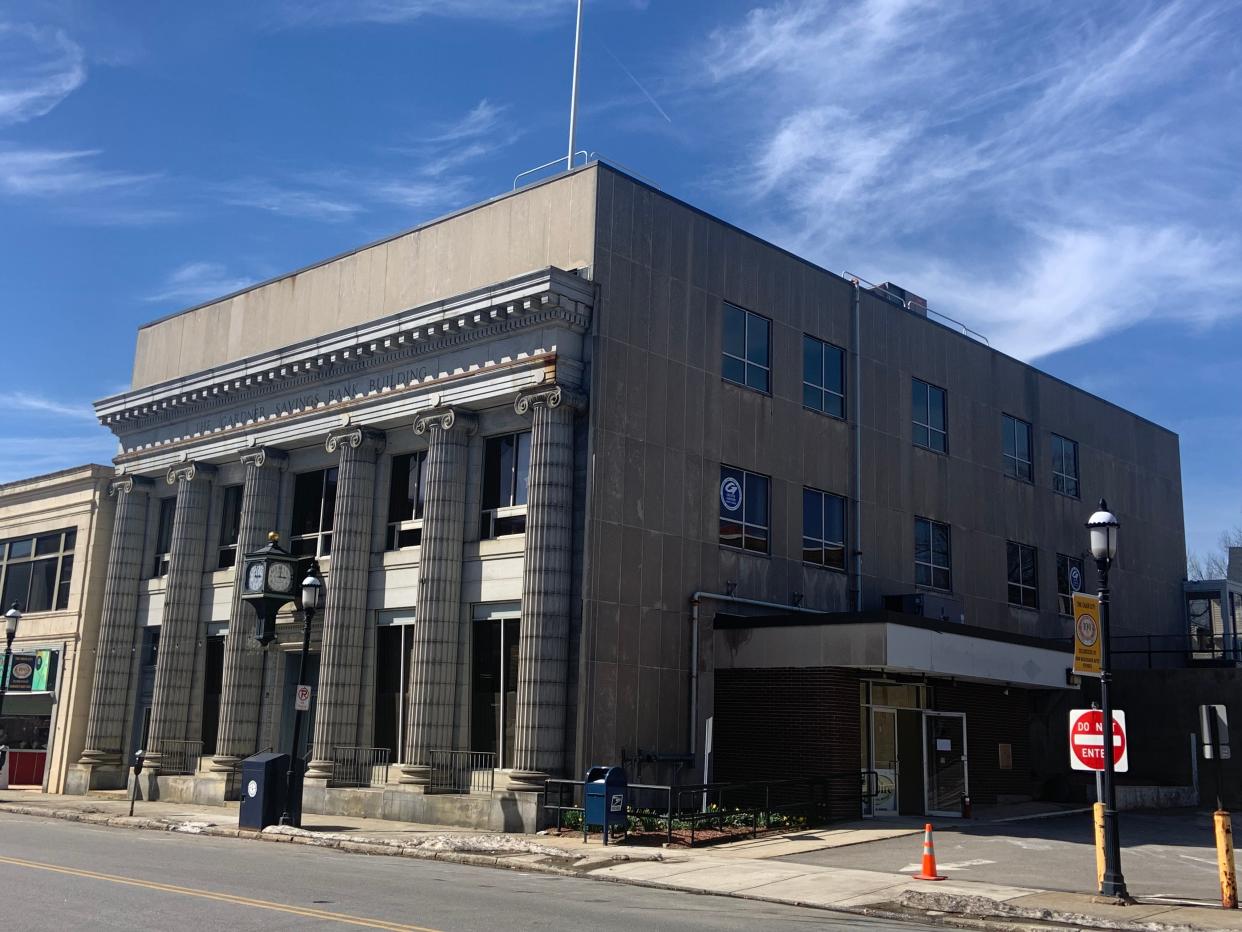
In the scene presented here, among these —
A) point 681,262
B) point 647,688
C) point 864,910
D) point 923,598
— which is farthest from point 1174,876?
point 681,262

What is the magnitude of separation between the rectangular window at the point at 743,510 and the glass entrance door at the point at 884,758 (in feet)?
16.4

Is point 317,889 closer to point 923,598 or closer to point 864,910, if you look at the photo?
point 864,910

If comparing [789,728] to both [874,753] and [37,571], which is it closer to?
[874,753]

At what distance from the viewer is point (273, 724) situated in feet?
107

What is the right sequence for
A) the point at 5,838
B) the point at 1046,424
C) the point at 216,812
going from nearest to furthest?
the point at 5,838
the point at 216,812
the point at 1046,424

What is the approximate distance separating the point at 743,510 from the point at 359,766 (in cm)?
1115

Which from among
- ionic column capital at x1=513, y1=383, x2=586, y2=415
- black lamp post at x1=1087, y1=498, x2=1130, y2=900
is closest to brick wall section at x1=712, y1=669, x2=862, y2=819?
ionic column capital at x1=513, y1=383, x2=586, y2=415

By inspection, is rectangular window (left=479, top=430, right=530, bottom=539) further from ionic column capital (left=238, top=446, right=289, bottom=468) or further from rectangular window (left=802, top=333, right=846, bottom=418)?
rectangular window (left=802, top=333, right=846, bottom=418)

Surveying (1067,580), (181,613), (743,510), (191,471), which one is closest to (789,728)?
(743,510)

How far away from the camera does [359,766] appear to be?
29375 mm

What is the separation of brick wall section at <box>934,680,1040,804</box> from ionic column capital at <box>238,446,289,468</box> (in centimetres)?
1827

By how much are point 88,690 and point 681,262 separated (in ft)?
76.7

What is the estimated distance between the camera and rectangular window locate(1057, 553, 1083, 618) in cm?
4097

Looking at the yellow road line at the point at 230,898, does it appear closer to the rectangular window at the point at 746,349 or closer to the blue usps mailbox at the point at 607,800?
the blue usps mailbox at the point at 607,800
